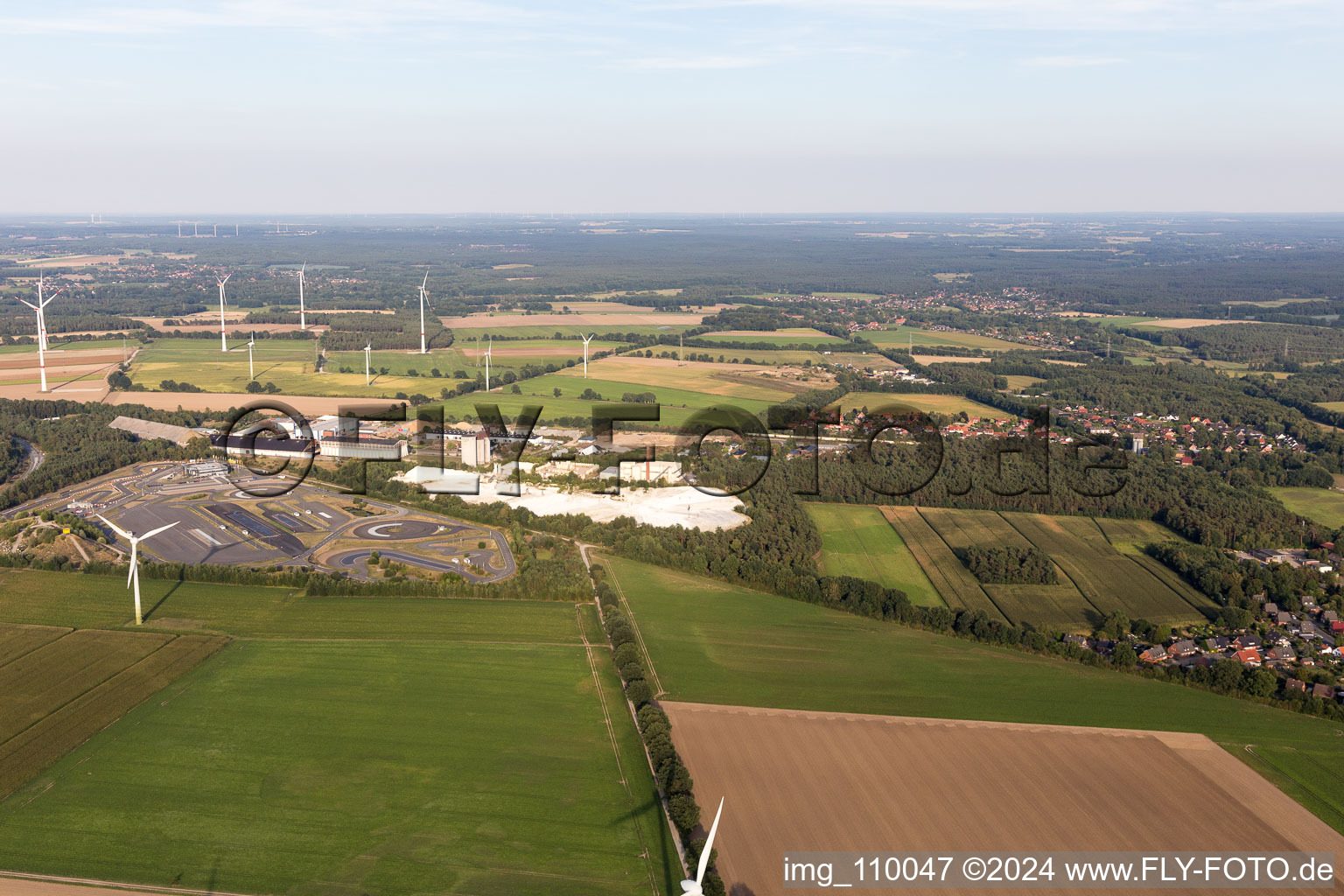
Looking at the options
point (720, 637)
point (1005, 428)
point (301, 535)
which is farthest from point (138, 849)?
point (1005, 428)

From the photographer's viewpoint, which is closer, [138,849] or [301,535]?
[138,849]

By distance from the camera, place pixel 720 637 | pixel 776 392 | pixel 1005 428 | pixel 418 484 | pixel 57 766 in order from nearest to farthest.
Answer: pixel 57 766
pixel 720 637
pixel 418 484
pixel 1005 428
pixel 776 392

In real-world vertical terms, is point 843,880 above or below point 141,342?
below

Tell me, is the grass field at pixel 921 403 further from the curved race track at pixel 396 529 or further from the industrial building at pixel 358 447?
the curved race track at pixel 396 529

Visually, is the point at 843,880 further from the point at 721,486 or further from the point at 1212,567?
the point at 721,486

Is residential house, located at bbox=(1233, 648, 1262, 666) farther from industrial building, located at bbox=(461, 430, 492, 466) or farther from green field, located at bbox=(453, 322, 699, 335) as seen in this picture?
green field, located at bbox=(453, 322, 699, 335)
